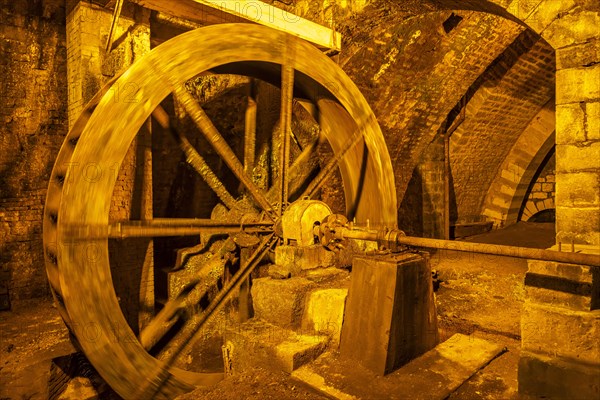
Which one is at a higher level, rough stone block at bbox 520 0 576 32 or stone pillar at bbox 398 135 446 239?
rough stone block at bbox 520 0 576 32

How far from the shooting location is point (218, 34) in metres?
3.25

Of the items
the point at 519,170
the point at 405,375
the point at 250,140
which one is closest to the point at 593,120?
the point at 405,375

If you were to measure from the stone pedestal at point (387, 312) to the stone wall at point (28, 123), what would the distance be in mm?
3832

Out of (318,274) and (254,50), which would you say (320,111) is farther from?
(318,274)

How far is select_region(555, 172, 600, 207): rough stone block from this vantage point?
2386 mm

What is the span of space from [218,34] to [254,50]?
13.0 inches

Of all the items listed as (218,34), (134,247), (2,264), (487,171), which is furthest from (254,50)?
(487,171)

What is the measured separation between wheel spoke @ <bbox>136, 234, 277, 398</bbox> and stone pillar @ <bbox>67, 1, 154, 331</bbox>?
2.43 feet

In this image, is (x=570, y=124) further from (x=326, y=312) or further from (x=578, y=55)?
(x=326, y=312)

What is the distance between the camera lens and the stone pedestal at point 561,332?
222 centimetres

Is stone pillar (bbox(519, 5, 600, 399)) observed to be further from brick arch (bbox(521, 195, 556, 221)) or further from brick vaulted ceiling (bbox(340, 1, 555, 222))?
brick arch (bbox(521, 195, 556, 221))

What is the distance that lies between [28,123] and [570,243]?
5205 millimetres

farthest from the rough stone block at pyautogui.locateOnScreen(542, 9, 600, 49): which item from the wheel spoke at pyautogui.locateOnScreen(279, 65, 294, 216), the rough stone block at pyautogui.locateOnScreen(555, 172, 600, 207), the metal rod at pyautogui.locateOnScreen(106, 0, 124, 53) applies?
the metal rod at pyautogui.locateOnScreen(106, 0, 124, 53)

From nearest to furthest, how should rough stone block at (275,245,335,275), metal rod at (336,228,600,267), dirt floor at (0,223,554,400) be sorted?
metal rod at (336,228,600,267), dirt floor at (0,223,554,400), rough stone block at (275,245,335,275)
